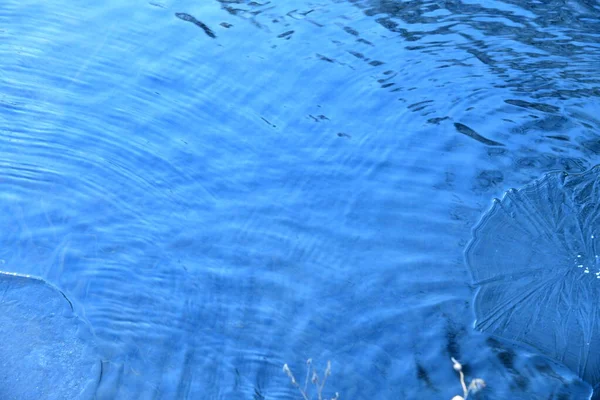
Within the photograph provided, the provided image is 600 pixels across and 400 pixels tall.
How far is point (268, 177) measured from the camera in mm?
4410

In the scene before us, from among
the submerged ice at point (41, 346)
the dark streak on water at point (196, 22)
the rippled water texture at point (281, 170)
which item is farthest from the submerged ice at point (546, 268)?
the dark streak on water at point (196, 22)

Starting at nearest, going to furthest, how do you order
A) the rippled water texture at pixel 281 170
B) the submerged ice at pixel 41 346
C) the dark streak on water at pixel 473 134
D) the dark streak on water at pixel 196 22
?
the submerged ice at pixel 41 346 < the rippled water texture at pixel 281 170 < the dark streak on water at pixel 473 134 < the dark streak on water at pixel 196 22

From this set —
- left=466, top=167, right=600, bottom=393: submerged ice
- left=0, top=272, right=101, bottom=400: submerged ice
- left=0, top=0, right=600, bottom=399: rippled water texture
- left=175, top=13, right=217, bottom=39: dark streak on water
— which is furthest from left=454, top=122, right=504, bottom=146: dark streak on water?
left=0, top=272, right=101, bottom=400: submerged ice

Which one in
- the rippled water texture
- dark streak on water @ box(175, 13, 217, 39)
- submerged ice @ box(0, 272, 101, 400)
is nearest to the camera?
submerged ice @ box(0, 272, 101, 400)

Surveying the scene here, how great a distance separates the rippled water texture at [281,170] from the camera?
356 centimetres

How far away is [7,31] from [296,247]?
9.97ft

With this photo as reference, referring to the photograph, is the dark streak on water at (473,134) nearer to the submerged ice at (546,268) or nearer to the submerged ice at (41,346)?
the submerged ice at (546,268)

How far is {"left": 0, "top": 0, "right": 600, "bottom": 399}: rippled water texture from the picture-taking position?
11.7 ft

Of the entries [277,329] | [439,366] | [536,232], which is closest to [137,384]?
[277,329]

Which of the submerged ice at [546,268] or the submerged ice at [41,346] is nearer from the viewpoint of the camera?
the submerged ice at [41,346]

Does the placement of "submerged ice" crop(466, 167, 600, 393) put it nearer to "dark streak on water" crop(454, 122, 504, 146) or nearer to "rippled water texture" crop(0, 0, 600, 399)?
"rippled water texture" crop(0, 0, 600, 399)

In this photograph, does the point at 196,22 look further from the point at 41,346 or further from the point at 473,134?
the point at 41,346

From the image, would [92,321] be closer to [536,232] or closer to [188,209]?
[188,209]

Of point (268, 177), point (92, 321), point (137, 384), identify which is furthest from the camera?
point (268, 177)
